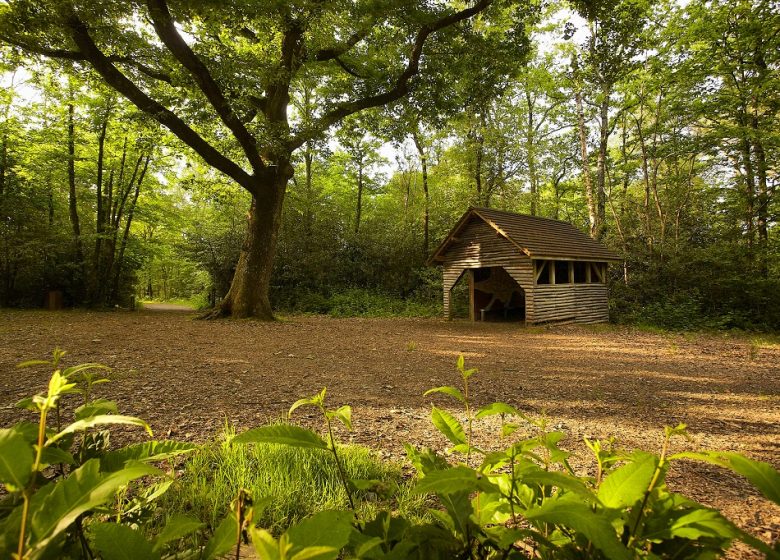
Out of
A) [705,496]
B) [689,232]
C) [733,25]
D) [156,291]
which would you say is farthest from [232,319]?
[156,291]

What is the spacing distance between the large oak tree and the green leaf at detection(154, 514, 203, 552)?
10708 millimetres

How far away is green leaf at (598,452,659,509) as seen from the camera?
743mm

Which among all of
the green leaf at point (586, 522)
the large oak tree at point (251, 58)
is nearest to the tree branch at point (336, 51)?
the large oak tree at point (251, 58)

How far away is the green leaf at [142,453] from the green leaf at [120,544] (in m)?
0.20

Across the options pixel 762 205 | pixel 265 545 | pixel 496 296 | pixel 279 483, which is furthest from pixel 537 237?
pixel 265 545

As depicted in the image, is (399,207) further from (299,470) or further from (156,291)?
(156,291)

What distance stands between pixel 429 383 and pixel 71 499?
525 centimetres

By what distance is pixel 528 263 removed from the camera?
1409 cm

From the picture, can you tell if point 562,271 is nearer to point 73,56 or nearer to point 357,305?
point 357,305

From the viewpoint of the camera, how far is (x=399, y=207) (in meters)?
30.5

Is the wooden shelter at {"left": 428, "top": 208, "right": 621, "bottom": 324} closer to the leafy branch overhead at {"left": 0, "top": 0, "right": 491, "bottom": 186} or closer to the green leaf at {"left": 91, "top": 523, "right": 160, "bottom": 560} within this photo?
the leafy branch overhead at {"left": 0, "top": 0, "right": 491, "bottom": 186}

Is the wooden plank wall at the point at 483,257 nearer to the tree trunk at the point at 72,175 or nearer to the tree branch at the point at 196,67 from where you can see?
the tree branch at the point at 196,67

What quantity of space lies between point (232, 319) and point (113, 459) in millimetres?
12649

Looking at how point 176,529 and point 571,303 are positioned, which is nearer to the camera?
point 176,529
